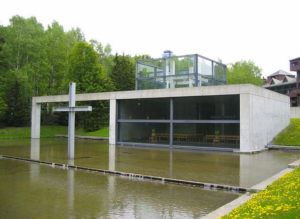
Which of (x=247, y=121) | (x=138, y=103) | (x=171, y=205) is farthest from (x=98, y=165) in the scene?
(x=138, y=103)

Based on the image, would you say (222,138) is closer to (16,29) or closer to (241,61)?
(16,29)

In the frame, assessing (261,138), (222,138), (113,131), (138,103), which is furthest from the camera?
(138,103)

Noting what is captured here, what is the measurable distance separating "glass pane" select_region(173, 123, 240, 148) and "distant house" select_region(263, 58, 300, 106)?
1169 inches

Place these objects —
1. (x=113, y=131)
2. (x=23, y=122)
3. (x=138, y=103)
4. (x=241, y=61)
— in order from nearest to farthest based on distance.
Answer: (x=113, y=131)
(x=138, y=103)
(x=23, y=122)
(x=241, y=61)

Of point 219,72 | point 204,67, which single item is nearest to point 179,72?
point 204,67

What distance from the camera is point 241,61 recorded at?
6731cm

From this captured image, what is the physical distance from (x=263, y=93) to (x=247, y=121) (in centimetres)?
364

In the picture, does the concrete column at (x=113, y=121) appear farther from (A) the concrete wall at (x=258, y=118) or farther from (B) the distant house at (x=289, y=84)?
(B) the distant house at (x=289, y=84)

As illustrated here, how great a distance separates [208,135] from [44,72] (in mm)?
26684

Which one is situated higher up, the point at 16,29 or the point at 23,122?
the point at 16,29

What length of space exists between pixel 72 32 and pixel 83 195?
1977 inches

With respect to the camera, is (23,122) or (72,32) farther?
(72,32)

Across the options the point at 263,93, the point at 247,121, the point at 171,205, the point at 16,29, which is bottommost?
the point at 171,205

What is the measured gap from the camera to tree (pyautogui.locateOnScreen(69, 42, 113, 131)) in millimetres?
42062
